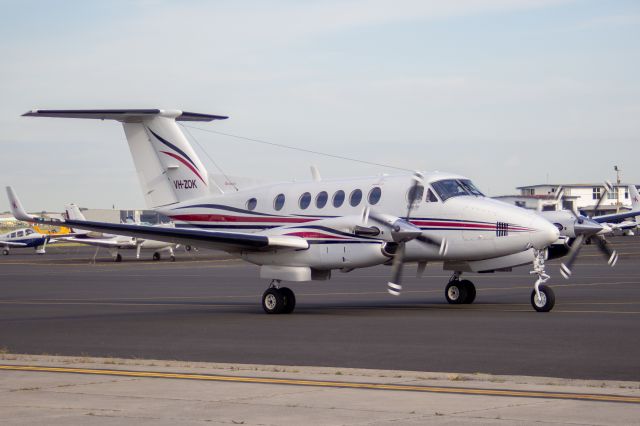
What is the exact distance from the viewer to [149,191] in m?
26.3

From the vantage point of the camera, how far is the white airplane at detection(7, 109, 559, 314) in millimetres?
21047

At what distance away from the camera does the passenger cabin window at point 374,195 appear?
22.5 metres

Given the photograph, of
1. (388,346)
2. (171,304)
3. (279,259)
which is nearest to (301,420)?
(388,346)

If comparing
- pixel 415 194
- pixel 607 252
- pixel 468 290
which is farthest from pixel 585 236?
pixel 415 194

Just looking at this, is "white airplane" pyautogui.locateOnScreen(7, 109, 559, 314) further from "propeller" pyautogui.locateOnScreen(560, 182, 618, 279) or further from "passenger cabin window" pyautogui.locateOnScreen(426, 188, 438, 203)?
"propeller" pyautogui.locateOnScreen(560, 182, 618, 279)

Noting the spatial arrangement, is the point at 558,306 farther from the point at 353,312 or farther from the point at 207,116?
the point at 207,116

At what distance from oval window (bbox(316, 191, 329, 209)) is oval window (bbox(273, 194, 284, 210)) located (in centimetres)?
113

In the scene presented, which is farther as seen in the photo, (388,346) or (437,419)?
(388,346)

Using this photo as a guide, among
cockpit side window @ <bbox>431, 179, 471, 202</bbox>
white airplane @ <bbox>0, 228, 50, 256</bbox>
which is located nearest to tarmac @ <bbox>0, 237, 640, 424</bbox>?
cockpit side window @ <bbox>431, 179, 471, 202</bbox>

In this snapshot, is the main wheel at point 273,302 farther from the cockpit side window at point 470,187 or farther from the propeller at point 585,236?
the propeller at point 585,236

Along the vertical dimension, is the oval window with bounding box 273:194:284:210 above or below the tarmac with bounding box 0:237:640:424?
above

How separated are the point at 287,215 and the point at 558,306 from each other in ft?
23.4

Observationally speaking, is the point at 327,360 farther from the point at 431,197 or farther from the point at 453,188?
the point at 453,188

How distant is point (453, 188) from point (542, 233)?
2510 mm
